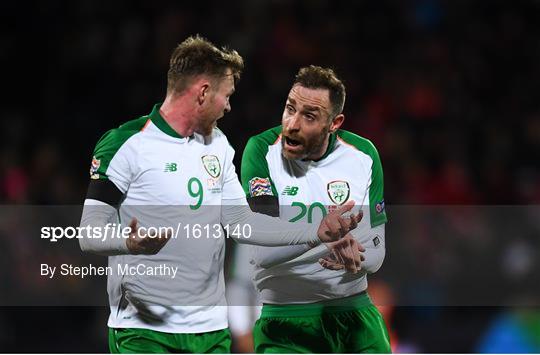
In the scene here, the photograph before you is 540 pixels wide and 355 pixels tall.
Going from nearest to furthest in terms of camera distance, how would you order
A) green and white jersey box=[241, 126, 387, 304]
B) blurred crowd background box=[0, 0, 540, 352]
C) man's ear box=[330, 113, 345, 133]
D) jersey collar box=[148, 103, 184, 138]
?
1. jersey collar box=[148, 103, 184, 138]
2. green and white jersey box=[241, 126, 387, 304]
3. man's ear box=[330, 113, 345, 133]
4. blurred crowd background box=[0, 0, 540, 352]

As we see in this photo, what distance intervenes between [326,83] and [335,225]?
562 mm

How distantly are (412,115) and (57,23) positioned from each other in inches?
99.7

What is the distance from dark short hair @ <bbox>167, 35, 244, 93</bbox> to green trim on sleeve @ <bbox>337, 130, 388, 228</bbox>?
21.2 inches

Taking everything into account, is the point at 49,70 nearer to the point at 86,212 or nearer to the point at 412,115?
the point at 412,115

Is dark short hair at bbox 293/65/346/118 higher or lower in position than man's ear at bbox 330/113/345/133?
higher

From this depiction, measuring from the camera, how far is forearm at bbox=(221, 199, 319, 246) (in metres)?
3.42

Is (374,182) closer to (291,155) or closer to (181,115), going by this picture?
(291,155)

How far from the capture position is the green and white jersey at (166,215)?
10.7 feet

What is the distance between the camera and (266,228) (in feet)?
11.3

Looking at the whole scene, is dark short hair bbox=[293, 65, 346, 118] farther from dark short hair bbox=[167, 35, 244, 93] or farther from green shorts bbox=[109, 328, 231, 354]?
green shorts bbox=[109, 328, 231, 354]

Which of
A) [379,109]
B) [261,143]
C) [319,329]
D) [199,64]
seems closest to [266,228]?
[261,143]

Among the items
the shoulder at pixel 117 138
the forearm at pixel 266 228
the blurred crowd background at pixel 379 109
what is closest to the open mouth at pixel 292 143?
the forearm at pixel 266 228

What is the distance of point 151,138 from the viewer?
3355mm

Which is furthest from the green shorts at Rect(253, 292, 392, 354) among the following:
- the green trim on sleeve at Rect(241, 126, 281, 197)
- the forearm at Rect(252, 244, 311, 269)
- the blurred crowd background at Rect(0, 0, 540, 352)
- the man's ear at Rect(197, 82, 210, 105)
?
the man's ear at Rect(197, 82, 210, 105)
